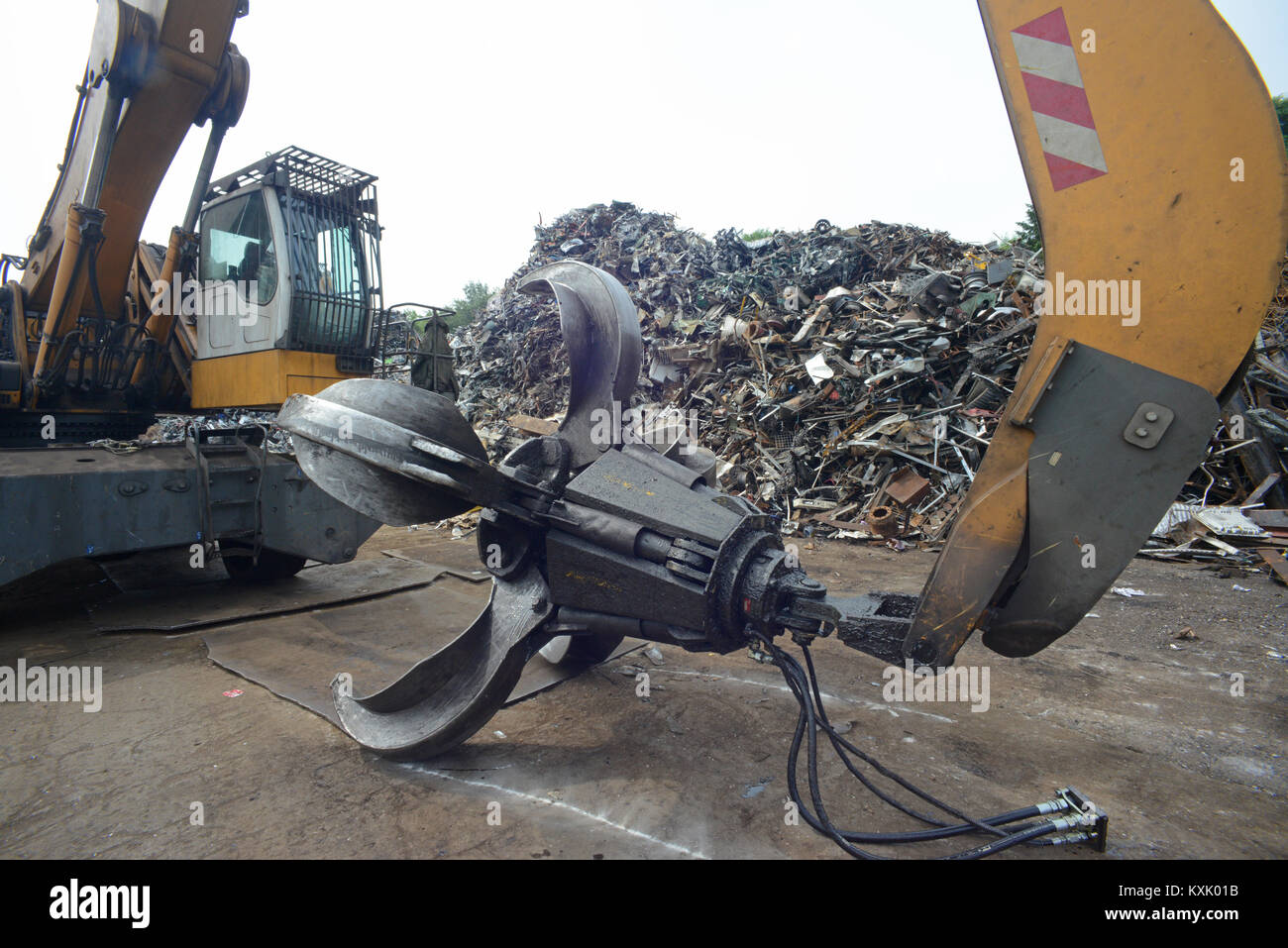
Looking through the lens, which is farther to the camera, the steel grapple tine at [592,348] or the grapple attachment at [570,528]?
the steel grapple tine at [592,348]

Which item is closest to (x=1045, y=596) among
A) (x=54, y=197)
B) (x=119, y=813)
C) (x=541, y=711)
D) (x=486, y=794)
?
(x=486, y=794)

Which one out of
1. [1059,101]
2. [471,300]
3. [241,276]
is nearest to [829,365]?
[241,276]

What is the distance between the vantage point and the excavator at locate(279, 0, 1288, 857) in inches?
60.5

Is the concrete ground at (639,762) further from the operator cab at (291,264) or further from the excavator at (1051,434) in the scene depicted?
the operator cab at (291,264)

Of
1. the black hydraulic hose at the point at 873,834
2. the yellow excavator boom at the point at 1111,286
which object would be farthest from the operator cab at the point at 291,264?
the yellow excavator boom at the point at 1111,286

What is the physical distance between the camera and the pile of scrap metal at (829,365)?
324 inches

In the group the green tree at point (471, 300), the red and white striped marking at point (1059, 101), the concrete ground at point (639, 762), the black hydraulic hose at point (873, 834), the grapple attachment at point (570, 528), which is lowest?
the concrete ground at point (639, 762)

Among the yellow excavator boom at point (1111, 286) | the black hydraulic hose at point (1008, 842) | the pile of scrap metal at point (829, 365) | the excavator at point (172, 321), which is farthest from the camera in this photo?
the pile of scrap metal at point (829, 365)

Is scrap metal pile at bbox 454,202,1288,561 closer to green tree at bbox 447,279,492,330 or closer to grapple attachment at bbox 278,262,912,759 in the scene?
grapple attachment at bbox 278,262,912,759

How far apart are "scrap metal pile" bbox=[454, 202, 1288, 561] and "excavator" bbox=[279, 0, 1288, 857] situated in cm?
329

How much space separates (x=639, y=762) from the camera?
8.65 ft

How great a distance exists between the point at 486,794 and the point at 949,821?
1.64 metres

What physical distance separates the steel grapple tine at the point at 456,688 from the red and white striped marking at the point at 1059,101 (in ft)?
7.22

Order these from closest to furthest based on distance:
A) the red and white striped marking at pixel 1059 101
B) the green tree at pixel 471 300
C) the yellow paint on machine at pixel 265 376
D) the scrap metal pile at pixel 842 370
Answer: the red and white striped marking at pixel 1059 101
the yellow paint on machine at pixel 265 376
the scrap metal pile at pixel 842 370
the green tree at pixel 471 300
